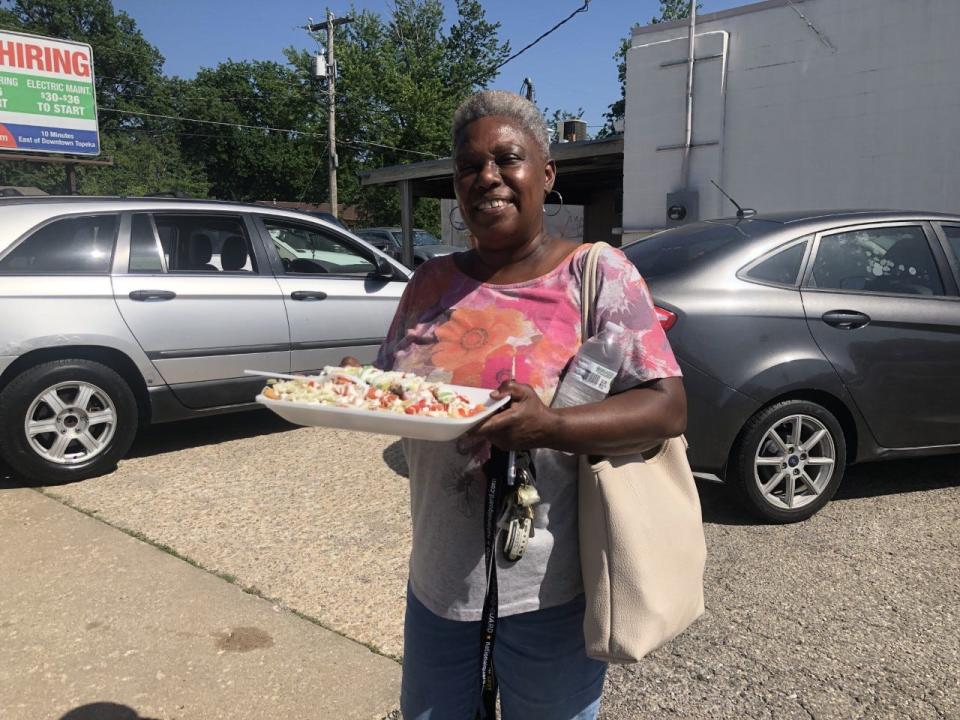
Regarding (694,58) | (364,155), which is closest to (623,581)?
(694,58)

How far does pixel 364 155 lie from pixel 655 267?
37.9 metres

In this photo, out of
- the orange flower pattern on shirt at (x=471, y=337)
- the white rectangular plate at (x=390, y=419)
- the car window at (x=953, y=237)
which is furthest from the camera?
the car window at (x=953, y=237)

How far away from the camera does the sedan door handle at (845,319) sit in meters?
3.96

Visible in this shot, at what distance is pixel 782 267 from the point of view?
4008 mm

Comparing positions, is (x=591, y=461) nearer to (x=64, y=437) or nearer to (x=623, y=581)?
(x=623, y=581)

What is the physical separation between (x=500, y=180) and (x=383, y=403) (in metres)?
0.52

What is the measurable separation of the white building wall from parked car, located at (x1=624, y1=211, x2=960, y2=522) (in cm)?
602

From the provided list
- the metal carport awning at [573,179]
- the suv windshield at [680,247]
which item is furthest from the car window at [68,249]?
the metal carport awning at [573,179]

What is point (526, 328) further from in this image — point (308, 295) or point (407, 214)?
point (407, 214)

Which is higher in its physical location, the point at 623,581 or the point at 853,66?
the point at 853,66

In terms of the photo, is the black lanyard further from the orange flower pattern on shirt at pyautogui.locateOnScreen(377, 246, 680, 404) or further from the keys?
the orange flower pattern on shirt at pyautogui.locateOnScreen(377, 246, 680, 404)

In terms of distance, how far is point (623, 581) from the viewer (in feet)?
4.67

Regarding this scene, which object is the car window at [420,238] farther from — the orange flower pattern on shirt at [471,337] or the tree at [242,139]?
the tree at [242,139]

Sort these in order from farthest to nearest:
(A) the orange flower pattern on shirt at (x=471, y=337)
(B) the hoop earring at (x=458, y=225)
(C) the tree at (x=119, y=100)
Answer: (C) the tree at (x=119, y=100)
(B) the hoop earring at (x=458, y=225)
(A) the orange flower pattern on shirt at (x=471, y=337)
